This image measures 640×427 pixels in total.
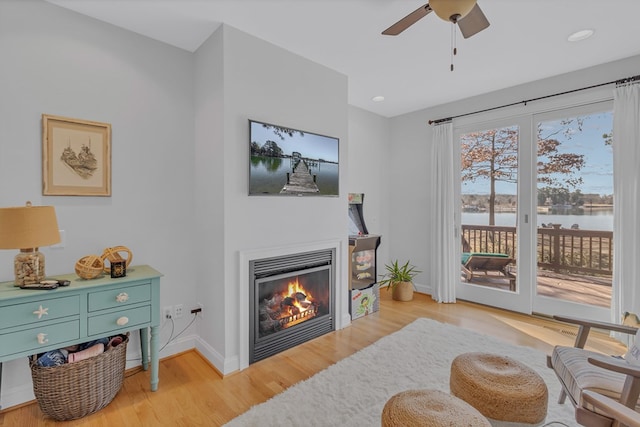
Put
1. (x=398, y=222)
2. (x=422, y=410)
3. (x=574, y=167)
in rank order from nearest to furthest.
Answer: (x=422, y=410) < (x=574, y=167) < (x=398, y=222)

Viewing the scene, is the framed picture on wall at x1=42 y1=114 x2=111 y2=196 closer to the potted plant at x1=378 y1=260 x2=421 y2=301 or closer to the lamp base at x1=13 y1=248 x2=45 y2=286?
the lamp base at x1=13 y1=248 x2=45 y2=286

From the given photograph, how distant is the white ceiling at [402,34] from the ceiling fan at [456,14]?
0.48 meters

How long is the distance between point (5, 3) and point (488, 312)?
5203 millimetres

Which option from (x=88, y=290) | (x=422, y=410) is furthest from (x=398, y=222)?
(x=88, y=290)

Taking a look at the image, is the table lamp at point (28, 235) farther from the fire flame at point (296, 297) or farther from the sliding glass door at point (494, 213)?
the sliding glass door at point (494, 213)

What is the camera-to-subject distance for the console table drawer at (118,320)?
192cm

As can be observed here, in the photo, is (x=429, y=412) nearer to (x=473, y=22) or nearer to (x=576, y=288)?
(x=473, y=22)

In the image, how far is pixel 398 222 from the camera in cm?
485

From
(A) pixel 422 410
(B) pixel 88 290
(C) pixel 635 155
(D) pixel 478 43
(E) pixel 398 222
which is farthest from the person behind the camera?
(E) pixel 398 222

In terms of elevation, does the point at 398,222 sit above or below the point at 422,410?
above

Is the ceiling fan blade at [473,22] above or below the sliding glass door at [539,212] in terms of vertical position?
above

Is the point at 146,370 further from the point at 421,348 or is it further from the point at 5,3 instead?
the point at 5,3

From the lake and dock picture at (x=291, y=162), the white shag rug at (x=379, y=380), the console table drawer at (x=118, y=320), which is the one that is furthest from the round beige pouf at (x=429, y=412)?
the lake and dock picture at (x=291, y=162)

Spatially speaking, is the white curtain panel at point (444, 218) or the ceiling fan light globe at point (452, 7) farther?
the white curtain panel at point (444, 218)
